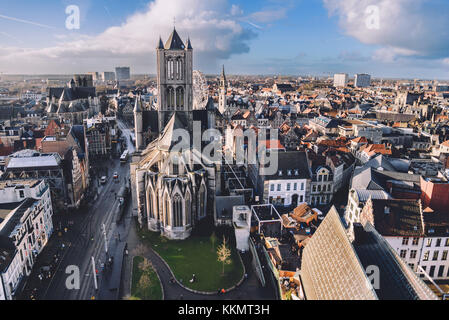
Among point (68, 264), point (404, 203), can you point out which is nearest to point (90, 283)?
point (68, 264)

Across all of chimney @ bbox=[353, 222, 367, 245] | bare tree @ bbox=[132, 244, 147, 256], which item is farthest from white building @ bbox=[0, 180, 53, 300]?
chimney @ bbox=[353, 222, 367, 245]

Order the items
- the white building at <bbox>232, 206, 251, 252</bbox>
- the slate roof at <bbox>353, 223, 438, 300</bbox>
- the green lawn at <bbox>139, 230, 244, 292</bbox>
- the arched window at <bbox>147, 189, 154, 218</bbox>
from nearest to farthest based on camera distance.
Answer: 1. the slate roof at <bbox>353, 223, 438, 300</bbox>
2. the green lawn at <bbox>139, 230, 244, 292</bbox>
3. the white building at <bbox>232, 206, 251, 252</bbox>
4. the arched window at <bbox>147, 189, 154, 218</bbox>

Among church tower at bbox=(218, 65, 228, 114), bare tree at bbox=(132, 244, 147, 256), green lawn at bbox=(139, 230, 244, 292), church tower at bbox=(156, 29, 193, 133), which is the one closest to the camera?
green lawn at bbox=(139, 230, 244, 292)

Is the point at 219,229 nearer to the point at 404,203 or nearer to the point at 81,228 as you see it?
the point at 81,228

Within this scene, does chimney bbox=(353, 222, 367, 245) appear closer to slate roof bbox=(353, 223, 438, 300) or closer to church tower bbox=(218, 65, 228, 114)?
slate roof bbox=(353, 223, 438, 300)

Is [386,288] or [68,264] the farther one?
[68,264]

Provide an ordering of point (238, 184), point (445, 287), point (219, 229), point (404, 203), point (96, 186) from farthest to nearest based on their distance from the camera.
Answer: point (96, 186) → point (238, 184) → point (219, 229) → point (404, 203) → point (445, 287)
